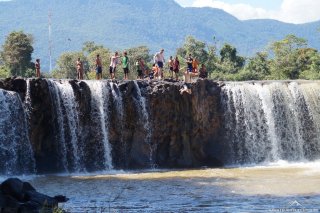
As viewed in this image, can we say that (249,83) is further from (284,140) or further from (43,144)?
(43,144)

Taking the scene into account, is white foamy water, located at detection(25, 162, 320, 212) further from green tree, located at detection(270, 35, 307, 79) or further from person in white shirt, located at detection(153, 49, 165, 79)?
green tree, located at detection(270, 35, 307, 79)

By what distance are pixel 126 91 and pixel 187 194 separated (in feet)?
31.1

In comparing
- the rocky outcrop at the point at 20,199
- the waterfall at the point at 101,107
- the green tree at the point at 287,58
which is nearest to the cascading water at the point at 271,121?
the waterfall at the point at 101,107

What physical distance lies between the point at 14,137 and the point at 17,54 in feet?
131

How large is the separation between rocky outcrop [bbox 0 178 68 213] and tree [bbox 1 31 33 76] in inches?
1908

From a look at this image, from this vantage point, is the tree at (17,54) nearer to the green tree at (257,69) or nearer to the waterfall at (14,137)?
the green tree at (257,69)

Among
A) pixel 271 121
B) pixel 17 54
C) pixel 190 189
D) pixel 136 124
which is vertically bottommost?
pixel 190 189

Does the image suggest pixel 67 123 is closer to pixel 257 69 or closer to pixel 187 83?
pixel 187 83

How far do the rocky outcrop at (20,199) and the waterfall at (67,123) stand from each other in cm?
937

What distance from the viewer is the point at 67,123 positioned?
24375mm

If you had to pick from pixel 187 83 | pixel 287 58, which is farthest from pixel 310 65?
pixel 187 83

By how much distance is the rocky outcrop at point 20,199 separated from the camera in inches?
481

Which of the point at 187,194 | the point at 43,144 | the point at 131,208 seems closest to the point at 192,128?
the point at 43,144

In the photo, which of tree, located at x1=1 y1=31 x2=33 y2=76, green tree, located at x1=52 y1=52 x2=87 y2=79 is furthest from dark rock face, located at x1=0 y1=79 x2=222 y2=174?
green tree, located at x1=52 y1=52 x2=87 y2=79
